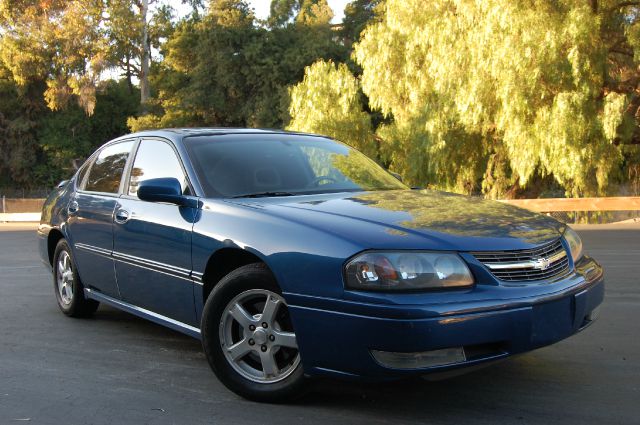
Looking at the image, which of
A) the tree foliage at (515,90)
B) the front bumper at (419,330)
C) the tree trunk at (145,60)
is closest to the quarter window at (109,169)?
the front bumper at (419,330)

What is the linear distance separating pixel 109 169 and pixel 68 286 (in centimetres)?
126

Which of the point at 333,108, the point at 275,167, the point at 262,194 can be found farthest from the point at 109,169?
the point at 333,108

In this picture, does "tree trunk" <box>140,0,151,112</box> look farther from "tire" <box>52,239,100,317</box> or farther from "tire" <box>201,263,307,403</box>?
"tire" <box>201,263,307,403</box>

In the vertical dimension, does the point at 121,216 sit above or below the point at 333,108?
below

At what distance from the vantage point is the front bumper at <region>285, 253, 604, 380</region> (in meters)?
3.38

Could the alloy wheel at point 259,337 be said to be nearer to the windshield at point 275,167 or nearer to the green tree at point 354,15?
the windshield at point 275,167

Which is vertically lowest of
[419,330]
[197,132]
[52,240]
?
[52,240]

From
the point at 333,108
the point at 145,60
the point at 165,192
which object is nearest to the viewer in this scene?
the point at 165,192

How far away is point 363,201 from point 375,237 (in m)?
0.83

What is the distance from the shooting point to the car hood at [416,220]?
364 centimetres

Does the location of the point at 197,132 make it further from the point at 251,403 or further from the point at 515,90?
the point at 515,90

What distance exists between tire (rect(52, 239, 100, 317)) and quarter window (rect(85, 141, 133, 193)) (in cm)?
65

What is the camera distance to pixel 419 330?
336cm

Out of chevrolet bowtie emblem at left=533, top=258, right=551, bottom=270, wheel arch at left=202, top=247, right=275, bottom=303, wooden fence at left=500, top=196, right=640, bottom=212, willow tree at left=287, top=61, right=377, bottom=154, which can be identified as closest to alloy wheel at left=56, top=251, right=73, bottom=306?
wheel arch at left=202, top=247, right=275, bottom=303
